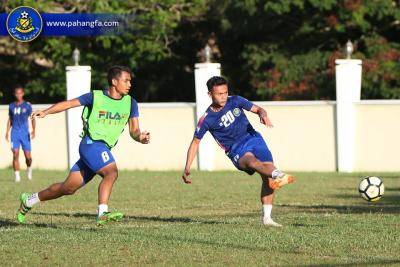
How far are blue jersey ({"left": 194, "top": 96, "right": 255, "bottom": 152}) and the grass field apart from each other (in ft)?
3.49

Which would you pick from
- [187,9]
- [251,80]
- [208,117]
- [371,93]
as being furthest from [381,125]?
[208,117]

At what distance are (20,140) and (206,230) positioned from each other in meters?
13.3

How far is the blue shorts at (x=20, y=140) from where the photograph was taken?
25219mm

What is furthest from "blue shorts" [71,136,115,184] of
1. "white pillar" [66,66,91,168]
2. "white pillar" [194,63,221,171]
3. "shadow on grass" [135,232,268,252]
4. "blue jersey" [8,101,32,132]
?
"white pillar" [66,66,91,168]

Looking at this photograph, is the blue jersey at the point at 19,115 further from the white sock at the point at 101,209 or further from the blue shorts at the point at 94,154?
the white sock at the point at 101,209

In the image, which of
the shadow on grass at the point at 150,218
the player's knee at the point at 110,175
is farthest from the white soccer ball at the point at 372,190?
the player's knee at the point at 110,175

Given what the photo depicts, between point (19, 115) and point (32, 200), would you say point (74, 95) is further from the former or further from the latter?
point (32, 200)

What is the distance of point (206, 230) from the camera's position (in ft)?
41.7

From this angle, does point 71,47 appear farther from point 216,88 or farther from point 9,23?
point 216,88

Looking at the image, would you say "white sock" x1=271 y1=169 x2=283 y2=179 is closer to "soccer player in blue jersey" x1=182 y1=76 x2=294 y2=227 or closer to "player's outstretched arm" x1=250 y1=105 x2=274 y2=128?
"soccer player in blue jersey" x1=182 y1=76 x2=294 y2=227

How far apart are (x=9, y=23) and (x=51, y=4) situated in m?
4.90

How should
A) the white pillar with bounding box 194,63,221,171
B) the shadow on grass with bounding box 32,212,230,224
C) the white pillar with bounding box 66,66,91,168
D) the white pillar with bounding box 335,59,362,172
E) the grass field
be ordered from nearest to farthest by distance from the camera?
the grass field, the shadow on grass with bounding box 32,212,230,224, the white pillar with bounding box 335,59,362,172, the white pillar with bounding box 194,63,221,171, the white pillar with bounding box 66,66,91,168

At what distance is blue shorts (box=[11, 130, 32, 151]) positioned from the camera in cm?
2522

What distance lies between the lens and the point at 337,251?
10672mm
